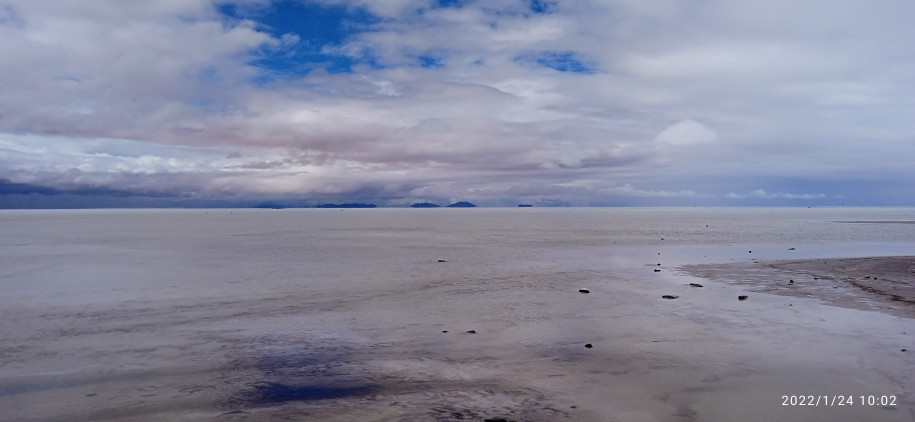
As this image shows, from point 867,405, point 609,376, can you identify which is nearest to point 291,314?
point 609,376

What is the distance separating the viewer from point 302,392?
38.6 ft

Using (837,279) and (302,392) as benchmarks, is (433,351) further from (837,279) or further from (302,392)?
(837,279)

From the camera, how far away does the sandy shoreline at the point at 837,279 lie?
870 inches

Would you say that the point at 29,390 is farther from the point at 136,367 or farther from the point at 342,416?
the point at 342,416

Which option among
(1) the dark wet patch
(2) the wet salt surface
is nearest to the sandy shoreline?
(2) the wet salt surface

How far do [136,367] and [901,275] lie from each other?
107 feet

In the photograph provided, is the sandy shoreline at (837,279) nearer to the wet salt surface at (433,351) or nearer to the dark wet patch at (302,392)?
the wet salt surface at (433,351)

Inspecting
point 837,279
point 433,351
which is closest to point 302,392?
point 433,351

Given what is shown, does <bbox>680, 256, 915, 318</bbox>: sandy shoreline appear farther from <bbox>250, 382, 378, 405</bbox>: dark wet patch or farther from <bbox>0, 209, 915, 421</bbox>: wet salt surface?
<bbox>250, 382, 378, 405</bbox>: dark wet patch

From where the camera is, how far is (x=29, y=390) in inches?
476

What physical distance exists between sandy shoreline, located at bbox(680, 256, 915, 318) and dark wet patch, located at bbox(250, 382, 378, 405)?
58.1ft

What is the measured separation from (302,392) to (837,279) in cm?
2680

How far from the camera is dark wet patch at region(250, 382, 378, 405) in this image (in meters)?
11.4

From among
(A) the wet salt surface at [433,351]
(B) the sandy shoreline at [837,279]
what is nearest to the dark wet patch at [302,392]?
(A) the wet salt surface at [433,351]
